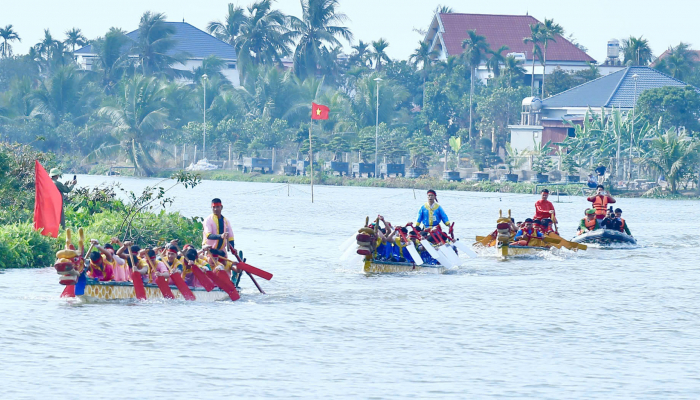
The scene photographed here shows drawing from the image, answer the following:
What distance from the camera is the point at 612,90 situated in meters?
86.4

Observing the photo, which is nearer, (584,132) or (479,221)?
(479,221)

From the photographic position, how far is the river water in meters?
14.8

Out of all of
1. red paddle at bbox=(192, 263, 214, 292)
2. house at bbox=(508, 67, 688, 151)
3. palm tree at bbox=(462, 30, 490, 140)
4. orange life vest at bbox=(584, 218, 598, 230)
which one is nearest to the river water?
red paddle at bbox=(192, 263, 214, 292)

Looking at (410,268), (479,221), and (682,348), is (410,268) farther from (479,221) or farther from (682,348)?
(479,221)

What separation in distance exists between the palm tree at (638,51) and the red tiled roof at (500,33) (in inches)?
203

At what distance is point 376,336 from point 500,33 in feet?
296

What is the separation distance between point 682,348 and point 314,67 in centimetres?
A: 8603

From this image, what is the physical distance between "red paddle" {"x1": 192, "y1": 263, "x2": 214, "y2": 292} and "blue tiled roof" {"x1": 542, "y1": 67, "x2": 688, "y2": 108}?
6703 centimetres

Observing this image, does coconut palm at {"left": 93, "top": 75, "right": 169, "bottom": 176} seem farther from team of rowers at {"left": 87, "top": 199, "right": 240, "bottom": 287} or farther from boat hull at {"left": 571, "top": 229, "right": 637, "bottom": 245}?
team of rowers at {"left": 87, "top": 199, "right": 240, "bottom": 287}

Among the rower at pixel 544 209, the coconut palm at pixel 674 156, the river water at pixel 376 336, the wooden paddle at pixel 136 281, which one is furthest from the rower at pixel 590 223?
the coconut palm at pixel 674 156

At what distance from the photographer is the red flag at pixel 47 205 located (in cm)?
2353

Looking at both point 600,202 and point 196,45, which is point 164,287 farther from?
point 196,45

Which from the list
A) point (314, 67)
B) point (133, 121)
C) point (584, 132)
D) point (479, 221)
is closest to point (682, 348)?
point (479, 221)

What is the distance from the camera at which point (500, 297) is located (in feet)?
76.3
